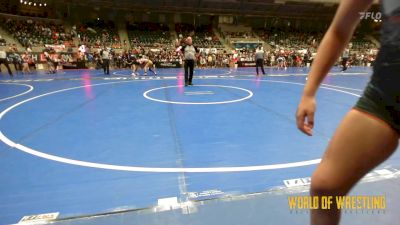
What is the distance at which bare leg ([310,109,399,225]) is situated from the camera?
1104 millimetres

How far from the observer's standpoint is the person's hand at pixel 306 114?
4.43ft

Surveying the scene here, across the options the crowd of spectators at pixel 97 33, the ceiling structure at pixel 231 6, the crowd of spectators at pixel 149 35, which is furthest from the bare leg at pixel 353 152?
the ceiling structure at pixel 231 6

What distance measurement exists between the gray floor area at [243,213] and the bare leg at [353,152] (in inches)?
48.7

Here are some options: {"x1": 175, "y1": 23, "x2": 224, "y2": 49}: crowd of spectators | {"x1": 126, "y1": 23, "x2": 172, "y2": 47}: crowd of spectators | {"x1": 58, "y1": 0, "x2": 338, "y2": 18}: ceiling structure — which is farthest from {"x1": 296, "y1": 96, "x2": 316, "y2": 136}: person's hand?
{"x1": 58, "y1": 0, "x2": 338, "y2": 18}: ceiling structure

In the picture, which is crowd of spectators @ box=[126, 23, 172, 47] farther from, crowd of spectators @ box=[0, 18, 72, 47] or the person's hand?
the person's hand

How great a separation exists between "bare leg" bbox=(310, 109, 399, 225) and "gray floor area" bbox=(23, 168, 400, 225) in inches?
48.7

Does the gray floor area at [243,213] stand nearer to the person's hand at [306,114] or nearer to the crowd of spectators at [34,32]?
the person's hand at [306,114]

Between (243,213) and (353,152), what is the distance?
1519 millimetres

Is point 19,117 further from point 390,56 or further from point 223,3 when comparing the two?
point 223,3

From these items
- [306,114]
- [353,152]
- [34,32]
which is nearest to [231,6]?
[34,32]

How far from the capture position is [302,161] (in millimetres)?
3746

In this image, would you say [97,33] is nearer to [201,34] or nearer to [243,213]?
[201,34]

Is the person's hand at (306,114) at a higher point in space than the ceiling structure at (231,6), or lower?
lower

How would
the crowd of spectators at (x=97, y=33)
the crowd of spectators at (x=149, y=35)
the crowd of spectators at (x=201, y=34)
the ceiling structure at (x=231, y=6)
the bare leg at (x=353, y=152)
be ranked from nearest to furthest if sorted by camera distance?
the bare leg at (x=353, y=152) < the crowd of spectators at (x=97, y=33) < the ceiling structure at (x=231, y=6) < the crowd of spectators at (x=149, y=35) < the crowd of spectators at (x=201, y=34)
